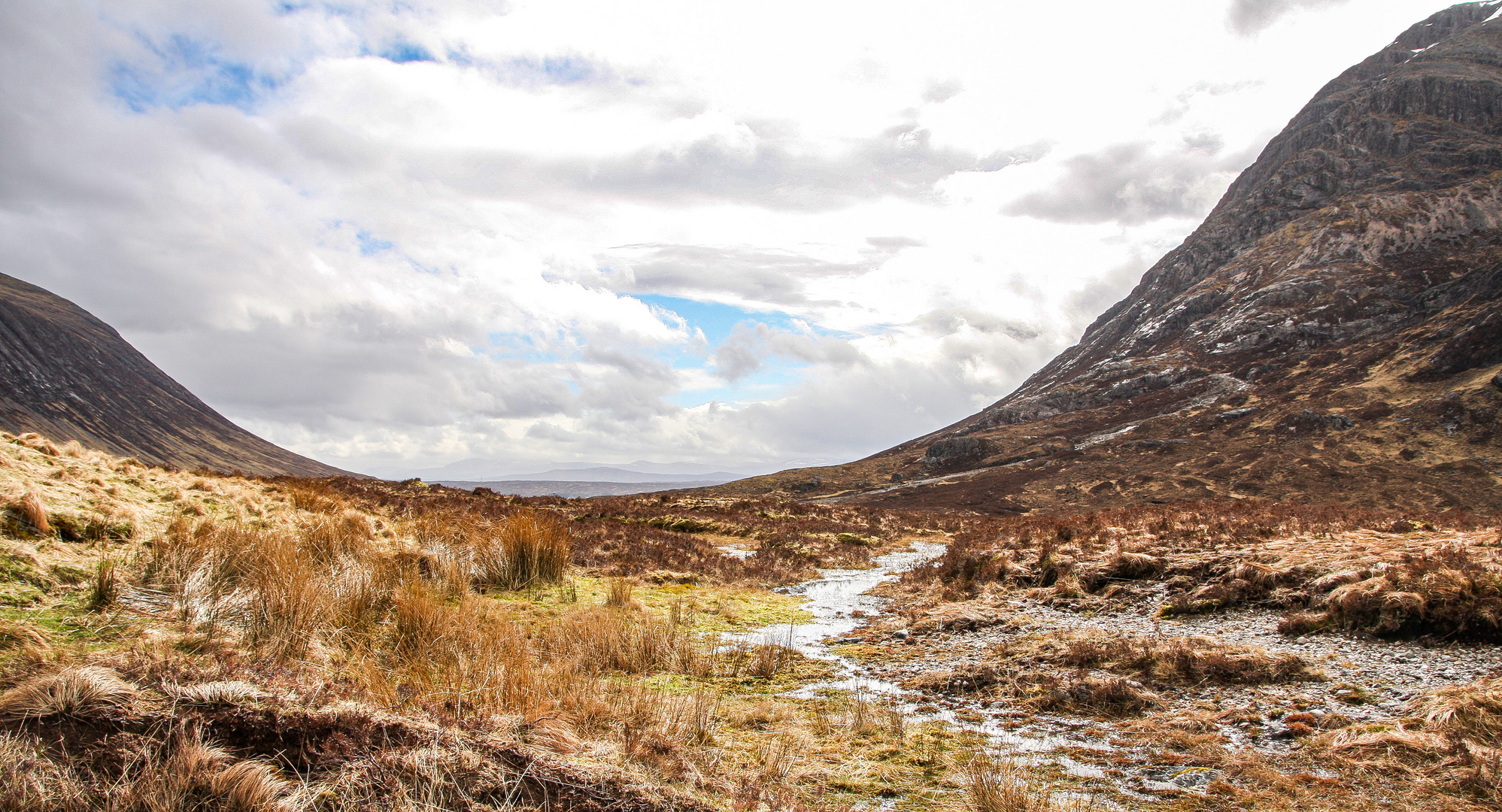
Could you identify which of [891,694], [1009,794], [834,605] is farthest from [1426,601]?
[834,605]

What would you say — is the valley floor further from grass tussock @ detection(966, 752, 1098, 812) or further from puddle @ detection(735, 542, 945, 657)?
puddle @ detection(735, 542, 945, 657)

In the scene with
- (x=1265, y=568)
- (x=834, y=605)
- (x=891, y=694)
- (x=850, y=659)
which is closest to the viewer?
(x=891, y=694)

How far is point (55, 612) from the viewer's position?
582cm

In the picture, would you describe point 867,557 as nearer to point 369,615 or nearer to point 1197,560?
point 1197,560

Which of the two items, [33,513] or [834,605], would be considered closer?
[33,513]

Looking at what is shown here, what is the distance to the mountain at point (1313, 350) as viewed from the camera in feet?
209

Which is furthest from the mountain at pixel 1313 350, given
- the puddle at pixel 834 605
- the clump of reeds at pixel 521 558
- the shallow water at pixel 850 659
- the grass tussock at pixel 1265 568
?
the clump of reeds at pixel 521 558

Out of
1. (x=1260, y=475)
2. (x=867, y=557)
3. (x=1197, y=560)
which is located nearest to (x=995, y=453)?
(x=1260, y=475)

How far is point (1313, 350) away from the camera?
4112 inches

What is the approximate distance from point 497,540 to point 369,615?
6.21 meters

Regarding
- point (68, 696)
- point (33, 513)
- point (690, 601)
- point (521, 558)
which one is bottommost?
point (690, 601)

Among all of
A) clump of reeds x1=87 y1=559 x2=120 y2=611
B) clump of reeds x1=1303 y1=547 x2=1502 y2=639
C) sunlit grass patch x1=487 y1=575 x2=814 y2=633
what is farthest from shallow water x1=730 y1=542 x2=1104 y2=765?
clump of reeds x1=87 y1=559 x2=120 y2=611

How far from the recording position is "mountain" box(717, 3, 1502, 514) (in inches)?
2512

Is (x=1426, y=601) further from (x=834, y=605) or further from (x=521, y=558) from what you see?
(x=521, y=558)
